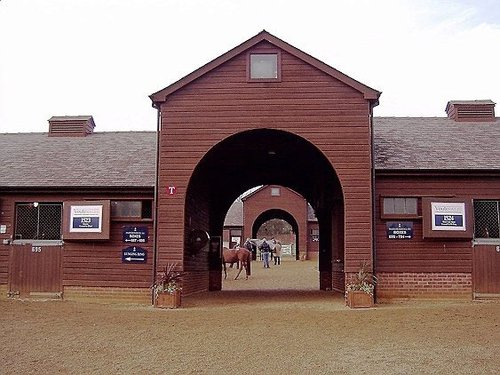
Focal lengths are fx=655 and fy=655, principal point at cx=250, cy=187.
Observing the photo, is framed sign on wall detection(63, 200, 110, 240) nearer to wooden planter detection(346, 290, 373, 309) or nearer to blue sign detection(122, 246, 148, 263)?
blue sign detection(122, 246, 148, 263)

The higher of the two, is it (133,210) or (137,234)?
(133,210)

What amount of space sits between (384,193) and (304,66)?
374 centimetres

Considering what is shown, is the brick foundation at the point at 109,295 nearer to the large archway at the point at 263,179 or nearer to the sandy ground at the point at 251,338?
the sandy ground at the point at 251,338

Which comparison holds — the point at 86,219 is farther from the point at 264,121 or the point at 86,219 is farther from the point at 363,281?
the point at 363,281

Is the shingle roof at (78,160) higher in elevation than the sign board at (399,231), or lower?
higher

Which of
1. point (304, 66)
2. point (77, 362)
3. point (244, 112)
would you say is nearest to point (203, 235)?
point (244, 112)

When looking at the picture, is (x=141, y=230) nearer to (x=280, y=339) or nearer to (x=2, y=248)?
(x=2, y=248)

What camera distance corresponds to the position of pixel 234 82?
1620 centimetres

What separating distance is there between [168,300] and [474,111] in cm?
1206

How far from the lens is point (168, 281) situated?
50.8ft

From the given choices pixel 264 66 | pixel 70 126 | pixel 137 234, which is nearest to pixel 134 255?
pixel 137 234

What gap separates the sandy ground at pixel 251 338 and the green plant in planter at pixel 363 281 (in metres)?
0.47

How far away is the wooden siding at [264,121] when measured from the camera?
1581cm

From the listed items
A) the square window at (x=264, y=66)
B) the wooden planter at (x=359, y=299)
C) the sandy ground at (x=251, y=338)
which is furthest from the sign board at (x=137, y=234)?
the wooden planter at (x=359, y=299)
